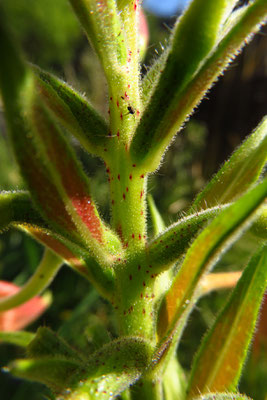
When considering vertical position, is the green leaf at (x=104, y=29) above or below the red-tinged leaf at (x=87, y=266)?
above

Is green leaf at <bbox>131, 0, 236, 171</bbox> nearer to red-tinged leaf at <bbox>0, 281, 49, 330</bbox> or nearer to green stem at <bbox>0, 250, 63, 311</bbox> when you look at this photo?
green stem at <bbox>0, 250, 63, 311</bbox>

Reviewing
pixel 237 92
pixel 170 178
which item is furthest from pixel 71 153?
pixel 237 92

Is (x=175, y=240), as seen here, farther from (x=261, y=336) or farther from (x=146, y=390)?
(x=261, y=336)

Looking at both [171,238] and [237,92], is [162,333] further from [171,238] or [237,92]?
[237,92]

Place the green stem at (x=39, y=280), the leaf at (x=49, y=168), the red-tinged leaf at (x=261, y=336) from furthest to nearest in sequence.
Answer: the red-tinged leaf at (x=261, y=336), the green stem at (x=39, y=280), the leaf at (x=49, y=168)

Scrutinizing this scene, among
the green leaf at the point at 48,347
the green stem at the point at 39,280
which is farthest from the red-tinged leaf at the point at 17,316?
the green leaf at the point at 48,347

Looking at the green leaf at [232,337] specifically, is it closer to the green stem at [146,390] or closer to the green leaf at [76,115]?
the green stem at [146,390]

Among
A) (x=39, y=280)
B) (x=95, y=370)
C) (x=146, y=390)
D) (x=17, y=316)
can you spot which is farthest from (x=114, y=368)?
(x=17, y=316)
